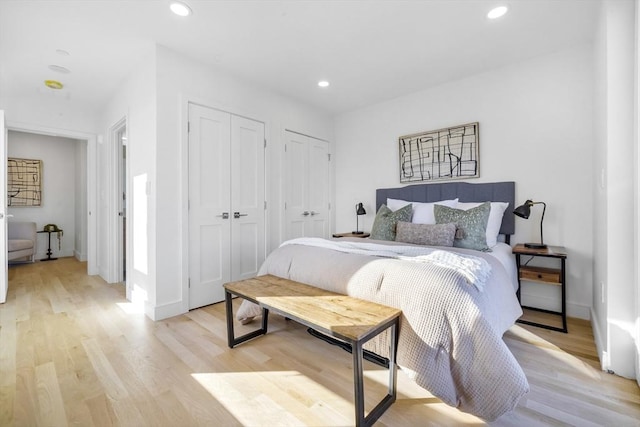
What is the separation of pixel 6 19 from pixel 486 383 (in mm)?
3983

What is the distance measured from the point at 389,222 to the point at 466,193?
3.17 feet

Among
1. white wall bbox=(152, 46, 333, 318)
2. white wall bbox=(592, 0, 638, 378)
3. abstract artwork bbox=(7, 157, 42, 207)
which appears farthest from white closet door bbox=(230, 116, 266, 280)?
abstract artwork bbox=(7, 157, 42, 207)

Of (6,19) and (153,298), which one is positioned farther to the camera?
(153,298)

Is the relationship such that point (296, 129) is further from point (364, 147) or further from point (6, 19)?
point (6, 19)

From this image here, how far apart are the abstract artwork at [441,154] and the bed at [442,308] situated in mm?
1364

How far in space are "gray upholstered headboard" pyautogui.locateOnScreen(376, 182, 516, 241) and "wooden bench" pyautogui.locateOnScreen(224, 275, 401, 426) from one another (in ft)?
6.86

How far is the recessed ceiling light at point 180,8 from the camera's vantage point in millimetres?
2023

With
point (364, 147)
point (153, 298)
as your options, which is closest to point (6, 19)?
point (153, 298)

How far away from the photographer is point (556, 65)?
2645 mm

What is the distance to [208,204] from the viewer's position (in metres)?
2.90

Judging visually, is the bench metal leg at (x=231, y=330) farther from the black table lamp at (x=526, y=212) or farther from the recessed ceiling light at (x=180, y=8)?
the black table lamp at (x=526, y=212)

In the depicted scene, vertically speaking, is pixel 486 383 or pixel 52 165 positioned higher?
pixel 52 165

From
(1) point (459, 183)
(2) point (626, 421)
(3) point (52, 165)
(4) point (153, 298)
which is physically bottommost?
(2) point (626, 421)

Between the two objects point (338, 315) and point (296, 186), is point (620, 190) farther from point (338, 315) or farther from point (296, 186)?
point (296, 186)
